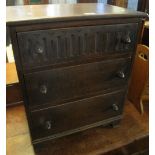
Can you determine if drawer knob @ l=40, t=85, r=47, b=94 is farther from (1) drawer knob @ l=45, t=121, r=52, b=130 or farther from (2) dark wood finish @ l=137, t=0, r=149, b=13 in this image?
(2) dark wood finish @ l=137, t=0, r=149, b=13

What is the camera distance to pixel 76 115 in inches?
39.8

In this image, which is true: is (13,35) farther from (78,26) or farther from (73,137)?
(73,137)

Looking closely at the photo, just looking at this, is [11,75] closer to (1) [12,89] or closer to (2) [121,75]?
(1) [12,89]

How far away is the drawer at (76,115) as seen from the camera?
3.03ft

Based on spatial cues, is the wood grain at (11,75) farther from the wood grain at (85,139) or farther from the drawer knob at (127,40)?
the drawer knob at (127,40)

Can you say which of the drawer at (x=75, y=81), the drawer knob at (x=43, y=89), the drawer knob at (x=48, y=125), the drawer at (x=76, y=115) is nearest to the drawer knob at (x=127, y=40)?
the drawer at (x=75, y=81)

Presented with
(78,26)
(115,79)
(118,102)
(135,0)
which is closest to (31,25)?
(78,26)

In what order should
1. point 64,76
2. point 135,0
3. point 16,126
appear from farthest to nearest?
point 135,0, point 16,126, point 64,76

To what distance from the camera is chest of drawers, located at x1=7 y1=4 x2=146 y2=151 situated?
28.4 inches

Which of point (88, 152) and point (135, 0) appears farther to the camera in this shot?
point (135, 0)

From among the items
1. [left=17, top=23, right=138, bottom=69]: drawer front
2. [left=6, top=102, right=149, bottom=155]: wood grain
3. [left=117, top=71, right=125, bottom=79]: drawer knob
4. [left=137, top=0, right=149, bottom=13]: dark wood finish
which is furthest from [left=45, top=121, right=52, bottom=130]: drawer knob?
[left=137, top=0, right=149, bottom=13]: dark wood finish

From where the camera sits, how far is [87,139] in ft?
3.66

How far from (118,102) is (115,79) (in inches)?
7.2

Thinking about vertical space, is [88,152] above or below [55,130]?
below
